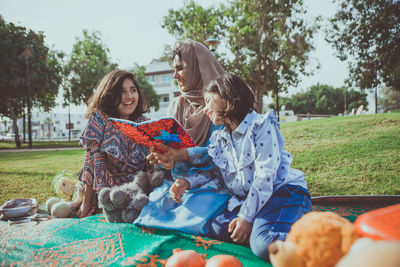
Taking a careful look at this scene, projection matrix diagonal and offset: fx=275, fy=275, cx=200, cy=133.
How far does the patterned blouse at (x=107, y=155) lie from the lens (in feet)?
9.44

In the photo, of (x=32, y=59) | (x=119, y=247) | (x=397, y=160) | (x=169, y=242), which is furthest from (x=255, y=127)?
(x=32, y=59)

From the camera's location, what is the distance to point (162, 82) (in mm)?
41938

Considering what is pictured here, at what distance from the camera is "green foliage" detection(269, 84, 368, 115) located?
58469mm

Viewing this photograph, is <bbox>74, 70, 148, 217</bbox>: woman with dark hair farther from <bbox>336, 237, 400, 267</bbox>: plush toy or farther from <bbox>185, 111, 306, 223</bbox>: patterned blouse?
<bbox>336, 237, 400, 267</bbox>: plush toy

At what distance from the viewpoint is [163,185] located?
269 centimetres

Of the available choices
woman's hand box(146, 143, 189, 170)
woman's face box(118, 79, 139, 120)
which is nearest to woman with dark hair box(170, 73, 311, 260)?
woman's hand box(146, 143, 189, 170)

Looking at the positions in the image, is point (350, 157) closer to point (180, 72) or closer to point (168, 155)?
point (180, 72)

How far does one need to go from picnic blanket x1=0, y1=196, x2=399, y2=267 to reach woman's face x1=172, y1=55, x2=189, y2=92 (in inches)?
62.3

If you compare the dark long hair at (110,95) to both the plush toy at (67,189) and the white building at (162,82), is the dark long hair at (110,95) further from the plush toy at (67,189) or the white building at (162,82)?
the white building at (162,82)

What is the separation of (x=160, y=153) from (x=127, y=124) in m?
0.42

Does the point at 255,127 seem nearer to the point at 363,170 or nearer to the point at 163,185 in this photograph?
the point at 163,185

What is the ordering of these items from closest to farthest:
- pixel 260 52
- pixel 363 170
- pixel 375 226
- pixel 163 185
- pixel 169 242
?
pixel 375 226 < pixel 169 242 < pixel 163 185 < pixel 363 170 < pixel 260 52

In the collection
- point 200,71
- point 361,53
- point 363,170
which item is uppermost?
point 361,53

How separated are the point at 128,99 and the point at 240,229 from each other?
1896mm
